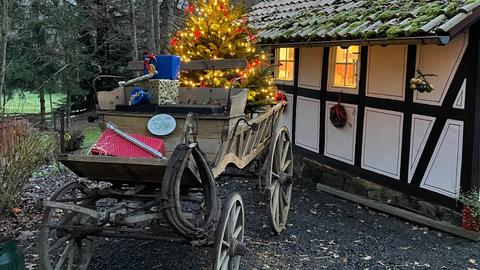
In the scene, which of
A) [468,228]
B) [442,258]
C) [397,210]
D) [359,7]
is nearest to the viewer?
[442,258]

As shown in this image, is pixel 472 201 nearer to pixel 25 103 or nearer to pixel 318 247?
pixel 318 247

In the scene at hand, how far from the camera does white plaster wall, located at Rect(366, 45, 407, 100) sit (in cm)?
662

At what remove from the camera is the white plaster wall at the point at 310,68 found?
334 inches

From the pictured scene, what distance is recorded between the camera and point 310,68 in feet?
28.7

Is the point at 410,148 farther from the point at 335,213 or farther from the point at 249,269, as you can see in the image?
the point at 249,269

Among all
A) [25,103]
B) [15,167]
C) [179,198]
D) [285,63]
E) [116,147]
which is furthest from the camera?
[25,103]

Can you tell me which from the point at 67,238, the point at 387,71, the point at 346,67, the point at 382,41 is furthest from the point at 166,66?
the point at 346,67

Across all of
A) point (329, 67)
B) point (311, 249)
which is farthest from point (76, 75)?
point (311, 249)

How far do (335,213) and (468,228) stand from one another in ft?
5.49

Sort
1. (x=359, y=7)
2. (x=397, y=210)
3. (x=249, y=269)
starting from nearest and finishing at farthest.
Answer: (x=249, y=269) < (x=397, y=210) < (x=359, y=7)

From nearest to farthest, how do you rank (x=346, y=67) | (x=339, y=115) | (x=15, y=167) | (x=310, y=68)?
(x=15, y=167) < (x=339, y=115) < (x=346, y=67) < (x=310, y=68)

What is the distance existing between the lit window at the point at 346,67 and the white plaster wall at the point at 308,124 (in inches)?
25.8

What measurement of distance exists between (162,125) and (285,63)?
6429 mm

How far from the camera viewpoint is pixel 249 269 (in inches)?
177
